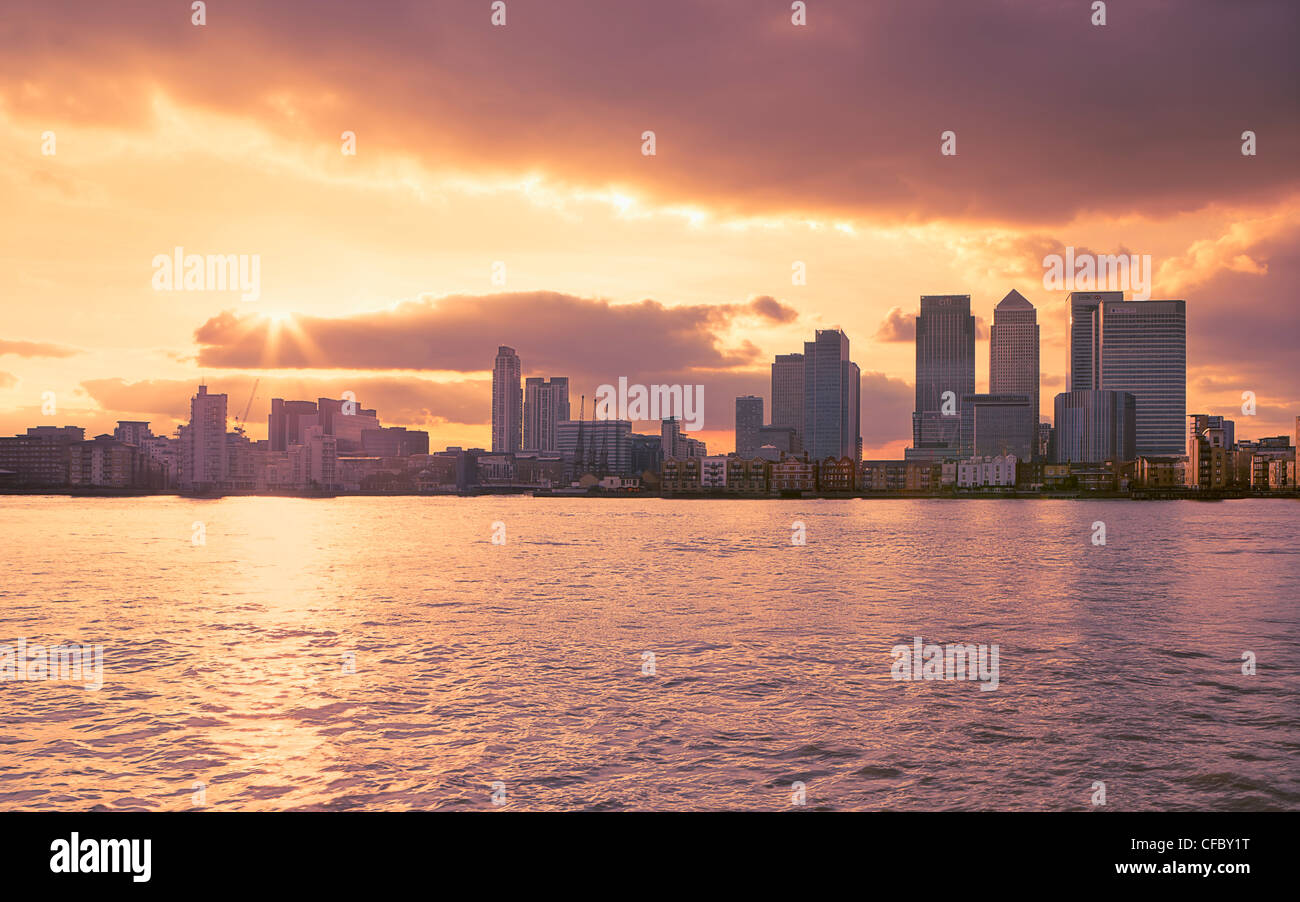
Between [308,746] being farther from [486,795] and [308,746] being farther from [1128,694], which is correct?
[1128,694]

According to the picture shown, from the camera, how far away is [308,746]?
61.6 ft

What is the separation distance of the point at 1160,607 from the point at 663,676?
3198 cm

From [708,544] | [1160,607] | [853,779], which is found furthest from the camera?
[708,544]

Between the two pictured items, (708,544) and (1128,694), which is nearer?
(1128,694)
